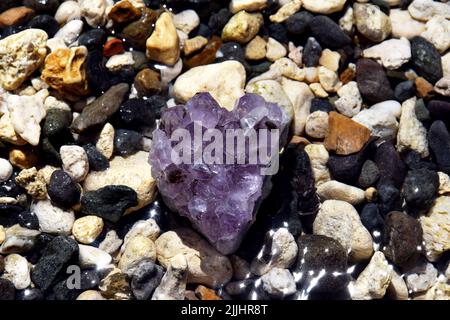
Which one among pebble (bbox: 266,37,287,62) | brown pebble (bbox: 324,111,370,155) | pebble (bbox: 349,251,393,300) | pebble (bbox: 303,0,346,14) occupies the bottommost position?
pebble (bbox: 349,251,393,300)

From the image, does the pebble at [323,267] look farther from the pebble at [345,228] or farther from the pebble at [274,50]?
the pebble at [274,50]

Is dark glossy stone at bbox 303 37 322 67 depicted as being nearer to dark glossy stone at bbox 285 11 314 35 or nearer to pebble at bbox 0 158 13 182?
dark glossy stone at bbox 285 11 314 35

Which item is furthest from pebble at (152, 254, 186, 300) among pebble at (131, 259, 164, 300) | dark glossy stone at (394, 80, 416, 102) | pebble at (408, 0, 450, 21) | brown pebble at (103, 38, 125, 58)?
pebble at (408, 0, 450, 21)

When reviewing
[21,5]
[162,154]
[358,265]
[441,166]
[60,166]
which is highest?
[21,5]

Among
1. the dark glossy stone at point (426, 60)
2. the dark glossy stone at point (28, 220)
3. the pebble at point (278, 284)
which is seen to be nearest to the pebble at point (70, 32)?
the dark glossy stone at point (28, 220)

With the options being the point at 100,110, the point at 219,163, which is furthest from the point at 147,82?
the point at 219,163
